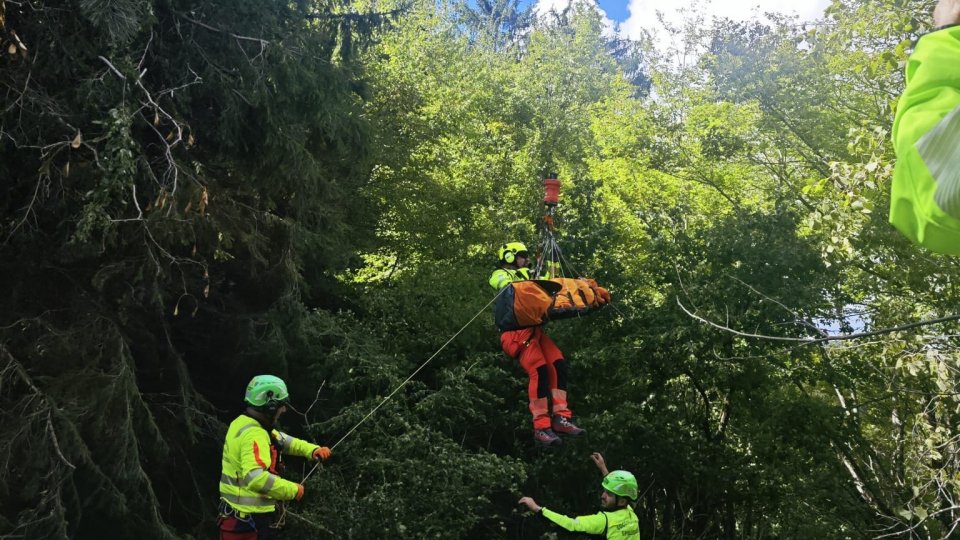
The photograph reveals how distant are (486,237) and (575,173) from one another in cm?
437

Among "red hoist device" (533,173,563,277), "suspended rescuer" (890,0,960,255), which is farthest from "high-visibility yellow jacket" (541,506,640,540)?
"suspended rescuer" (890,0,960,255)

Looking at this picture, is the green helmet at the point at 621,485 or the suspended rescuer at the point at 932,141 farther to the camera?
the green helmet at the point at 621,485

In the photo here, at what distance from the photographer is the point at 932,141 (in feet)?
4.21

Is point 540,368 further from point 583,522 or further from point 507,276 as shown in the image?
point 583,522

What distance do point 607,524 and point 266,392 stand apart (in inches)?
125

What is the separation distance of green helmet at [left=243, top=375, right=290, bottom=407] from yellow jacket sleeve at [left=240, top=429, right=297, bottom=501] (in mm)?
201

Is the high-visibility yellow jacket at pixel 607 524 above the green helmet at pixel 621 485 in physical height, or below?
below

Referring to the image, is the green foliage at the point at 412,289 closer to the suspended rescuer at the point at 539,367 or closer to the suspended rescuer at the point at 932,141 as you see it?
the suspended rescuer at the point at 539,367

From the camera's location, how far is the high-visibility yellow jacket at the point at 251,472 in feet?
20.0

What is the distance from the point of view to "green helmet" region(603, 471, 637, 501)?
305 inches

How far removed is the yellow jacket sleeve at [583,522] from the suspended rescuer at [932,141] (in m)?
6.32

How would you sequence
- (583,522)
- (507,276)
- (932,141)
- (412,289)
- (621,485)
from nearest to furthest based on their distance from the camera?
(932,141), (583,522), (621,485), (507,276), (412,289)

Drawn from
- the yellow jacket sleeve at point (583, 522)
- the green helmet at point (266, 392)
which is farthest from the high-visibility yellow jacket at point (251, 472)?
the yellow jacket sleeve at point (583, 522)

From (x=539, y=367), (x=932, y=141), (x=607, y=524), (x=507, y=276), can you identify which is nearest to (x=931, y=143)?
(x=932, y=141)
